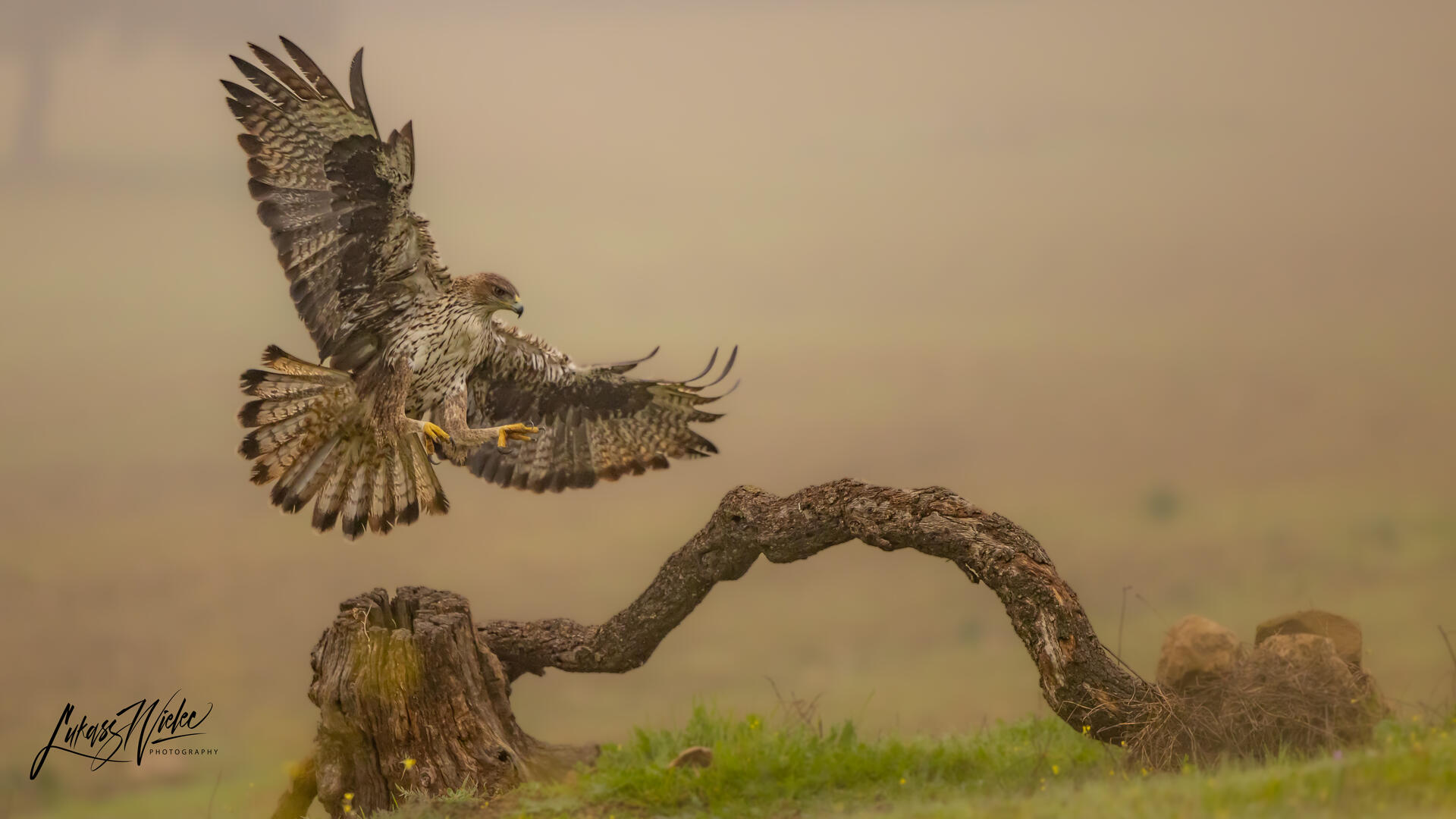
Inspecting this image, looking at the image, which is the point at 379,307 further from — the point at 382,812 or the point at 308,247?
the point at 382,812

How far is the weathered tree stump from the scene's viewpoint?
16.6ft

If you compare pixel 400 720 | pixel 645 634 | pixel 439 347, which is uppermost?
pixel 439 347

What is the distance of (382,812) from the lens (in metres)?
5.31

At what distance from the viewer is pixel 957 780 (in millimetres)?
5398

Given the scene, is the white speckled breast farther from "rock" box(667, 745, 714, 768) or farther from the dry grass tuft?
the dry grass tuft

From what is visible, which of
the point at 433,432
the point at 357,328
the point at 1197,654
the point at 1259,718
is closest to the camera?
the point at 1259,718

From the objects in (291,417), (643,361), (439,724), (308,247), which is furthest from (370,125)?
(439,724)

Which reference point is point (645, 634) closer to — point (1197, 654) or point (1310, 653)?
point (1197, 654)

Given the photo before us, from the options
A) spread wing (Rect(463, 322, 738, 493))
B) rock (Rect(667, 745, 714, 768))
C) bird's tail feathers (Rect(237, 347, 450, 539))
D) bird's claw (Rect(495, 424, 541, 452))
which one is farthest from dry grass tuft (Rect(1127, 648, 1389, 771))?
bird's tail feathers (Rect(237, 347, 450, 539))

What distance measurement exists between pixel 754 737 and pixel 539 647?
4.88ft

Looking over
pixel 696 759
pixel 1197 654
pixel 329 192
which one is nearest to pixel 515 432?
pixel 329 192

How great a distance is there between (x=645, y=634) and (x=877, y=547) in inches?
58.6

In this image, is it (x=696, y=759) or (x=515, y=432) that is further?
(x=515, y=432)

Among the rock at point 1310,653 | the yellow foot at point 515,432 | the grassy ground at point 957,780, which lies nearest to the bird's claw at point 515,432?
the yellow foot at point 515,432
